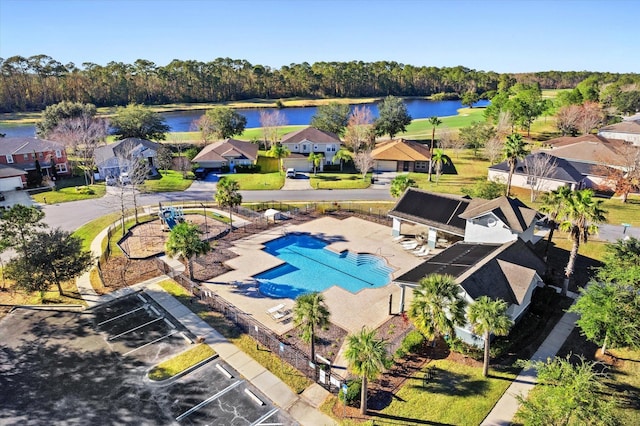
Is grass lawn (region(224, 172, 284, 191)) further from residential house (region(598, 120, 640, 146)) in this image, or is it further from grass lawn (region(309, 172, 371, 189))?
residential house (region(598, 120, 640, 146))

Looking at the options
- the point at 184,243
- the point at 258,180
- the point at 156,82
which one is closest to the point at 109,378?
the point at 184,243

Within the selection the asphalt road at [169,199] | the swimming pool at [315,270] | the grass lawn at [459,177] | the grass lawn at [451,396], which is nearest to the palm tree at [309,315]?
the grass lawn at [451,396]

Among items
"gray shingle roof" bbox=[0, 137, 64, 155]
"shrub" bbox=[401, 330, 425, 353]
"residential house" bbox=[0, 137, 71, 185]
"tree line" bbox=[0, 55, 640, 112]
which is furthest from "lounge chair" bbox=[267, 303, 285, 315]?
"tree line" bbox=[0, 55, 640, 112]

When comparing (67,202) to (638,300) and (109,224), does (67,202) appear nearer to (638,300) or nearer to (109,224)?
(109,224)

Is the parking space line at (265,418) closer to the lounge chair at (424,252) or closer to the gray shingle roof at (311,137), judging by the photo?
the lounge chair at (424,252)

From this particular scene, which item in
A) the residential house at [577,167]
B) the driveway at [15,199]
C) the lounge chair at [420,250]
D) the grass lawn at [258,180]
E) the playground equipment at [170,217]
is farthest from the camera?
the grass lawn at [258,180]

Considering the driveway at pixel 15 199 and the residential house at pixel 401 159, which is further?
the residential house at pixel 401 159

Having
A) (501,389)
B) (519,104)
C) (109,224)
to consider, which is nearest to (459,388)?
(501,389)
